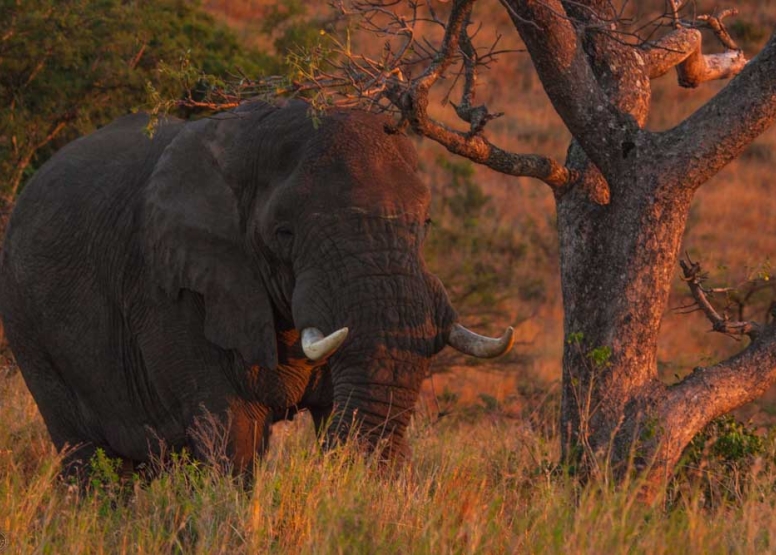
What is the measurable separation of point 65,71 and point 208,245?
22.1 feet

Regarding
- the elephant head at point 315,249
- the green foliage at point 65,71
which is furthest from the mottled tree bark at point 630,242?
the green foliage at point 65,71

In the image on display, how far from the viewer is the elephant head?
222 inches

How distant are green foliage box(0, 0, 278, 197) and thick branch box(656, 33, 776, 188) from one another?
20.7ft

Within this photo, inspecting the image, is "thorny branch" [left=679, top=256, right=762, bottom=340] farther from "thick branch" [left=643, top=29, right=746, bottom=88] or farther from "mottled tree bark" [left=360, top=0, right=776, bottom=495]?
"thick branch" [left=643, top=29, right=746, bottom=88]

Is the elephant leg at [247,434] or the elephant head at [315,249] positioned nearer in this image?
the elephant head at [315,249]

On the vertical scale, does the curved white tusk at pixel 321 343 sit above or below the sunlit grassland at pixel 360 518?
above

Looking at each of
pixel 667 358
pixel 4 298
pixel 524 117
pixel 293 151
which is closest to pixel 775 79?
pixel 293 151

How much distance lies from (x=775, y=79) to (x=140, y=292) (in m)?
3.05

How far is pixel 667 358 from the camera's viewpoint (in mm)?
16297

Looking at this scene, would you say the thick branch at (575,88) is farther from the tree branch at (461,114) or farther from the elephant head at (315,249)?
the elephant head at (315,249)

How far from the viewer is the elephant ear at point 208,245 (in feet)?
20.5

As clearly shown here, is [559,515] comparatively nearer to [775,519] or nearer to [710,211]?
→ [775,519]

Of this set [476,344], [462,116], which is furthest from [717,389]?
[462,116]

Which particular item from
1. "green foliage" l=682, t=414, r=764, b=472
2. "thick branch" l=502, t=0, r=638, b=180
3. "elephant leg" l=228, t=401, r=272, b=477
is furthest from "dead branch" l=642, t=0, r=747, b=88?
"elephant leg" l=228, t=401, r=272, b=477
